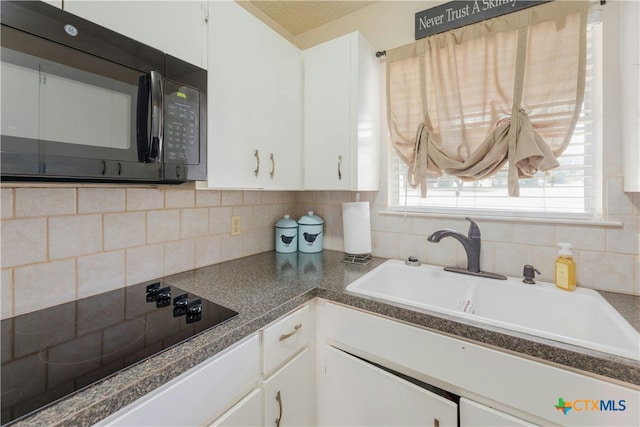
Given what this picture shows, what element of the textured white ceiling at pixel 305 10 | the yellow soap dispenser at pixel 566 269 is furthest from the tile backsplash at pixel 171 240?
the textured white ceiling at pixel 305 10

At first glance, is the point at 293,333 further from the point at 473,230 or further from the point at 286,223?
the point at 473,230

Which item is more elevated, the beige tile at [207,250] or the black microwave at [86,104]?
the black microwave at [86,104]

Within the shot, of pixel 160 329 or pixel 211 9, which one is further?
pixel 211 9

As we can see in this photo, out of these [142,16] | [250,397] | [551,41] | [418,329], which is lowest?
[250,397]

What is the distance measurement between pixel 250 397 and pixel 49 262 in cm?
80

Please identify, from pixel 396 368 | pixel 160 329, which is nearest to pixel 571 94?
pixel 396 368

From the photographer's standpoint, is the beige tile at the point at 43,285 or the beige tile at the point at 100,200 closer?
the beige tile at the point at 43,285

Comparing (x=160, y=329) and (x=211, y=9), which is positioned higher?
(x=211, y=9)

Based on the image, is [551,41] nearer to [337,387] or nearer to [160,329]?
[337,387]

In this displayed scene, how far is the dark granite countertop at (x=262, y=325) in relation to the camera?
55 cm

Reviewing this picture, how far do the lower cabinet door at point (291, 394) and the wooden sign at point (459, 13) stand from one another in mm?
1676

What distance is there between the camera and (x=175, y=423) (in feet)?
2.18

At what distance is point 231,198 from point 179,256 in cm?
41

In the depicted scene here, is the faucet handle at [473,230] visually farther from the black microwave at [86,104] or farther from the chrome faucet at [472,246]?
the black microwave at [86,104]
